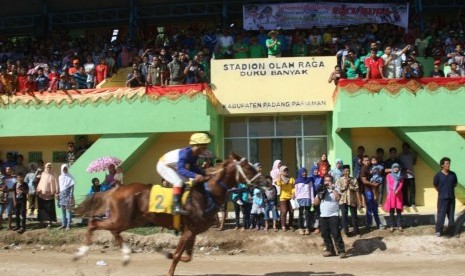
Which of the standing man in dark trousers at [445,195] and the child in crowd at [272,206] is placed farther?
the child in crowd at [272,206]

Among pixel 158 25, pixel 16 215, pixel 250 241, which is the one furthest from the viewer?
pixel 158 25

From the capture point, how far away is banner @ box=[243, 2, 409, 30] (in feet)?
79.7

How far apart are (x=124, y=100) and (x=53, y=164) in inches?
165

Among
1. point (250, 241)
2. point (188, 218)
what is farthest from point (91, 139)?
point (188, 218)

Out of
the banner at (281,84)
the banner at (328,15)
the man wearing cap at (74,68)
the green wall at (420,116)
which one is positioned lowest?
the green wall at (420,116)

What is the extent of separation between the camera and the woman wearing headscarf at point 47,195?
737 inches

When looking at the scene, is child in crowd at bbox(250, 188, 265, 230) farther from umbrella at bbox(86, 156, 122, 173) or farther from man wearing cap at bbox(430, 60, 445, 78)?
man wearing cap at bbox(430, 60, 445, 78)

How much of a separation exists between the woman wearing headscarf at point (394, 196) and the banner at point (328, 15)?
29.8 ft

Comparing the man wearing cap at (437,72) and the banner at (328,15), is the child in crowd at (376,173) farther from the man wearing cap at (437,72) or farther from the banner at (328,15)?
the banner at (328,15)

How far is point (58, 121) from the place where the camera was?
2052 centimetres

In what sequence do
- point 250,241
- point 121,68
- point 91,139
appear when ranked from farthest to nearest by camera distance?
point 121,68 → point 91,139 → point 250,241

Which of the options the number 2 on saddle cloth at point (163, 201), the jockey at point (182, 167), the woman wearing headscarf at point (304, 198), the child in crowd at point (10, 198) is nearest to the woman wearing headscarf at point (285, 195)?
the woman wearing headscarf at point (304, 198)

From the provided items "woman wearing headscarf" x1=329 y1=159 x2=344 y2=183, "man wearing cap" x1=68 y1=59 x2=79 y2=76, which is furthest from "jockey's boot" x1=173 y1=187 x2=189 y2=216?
"man wearing cap" x1=68 y1=59 x2=79 y2=76

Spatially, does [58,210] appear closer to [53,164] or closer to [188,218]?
[53,164]
